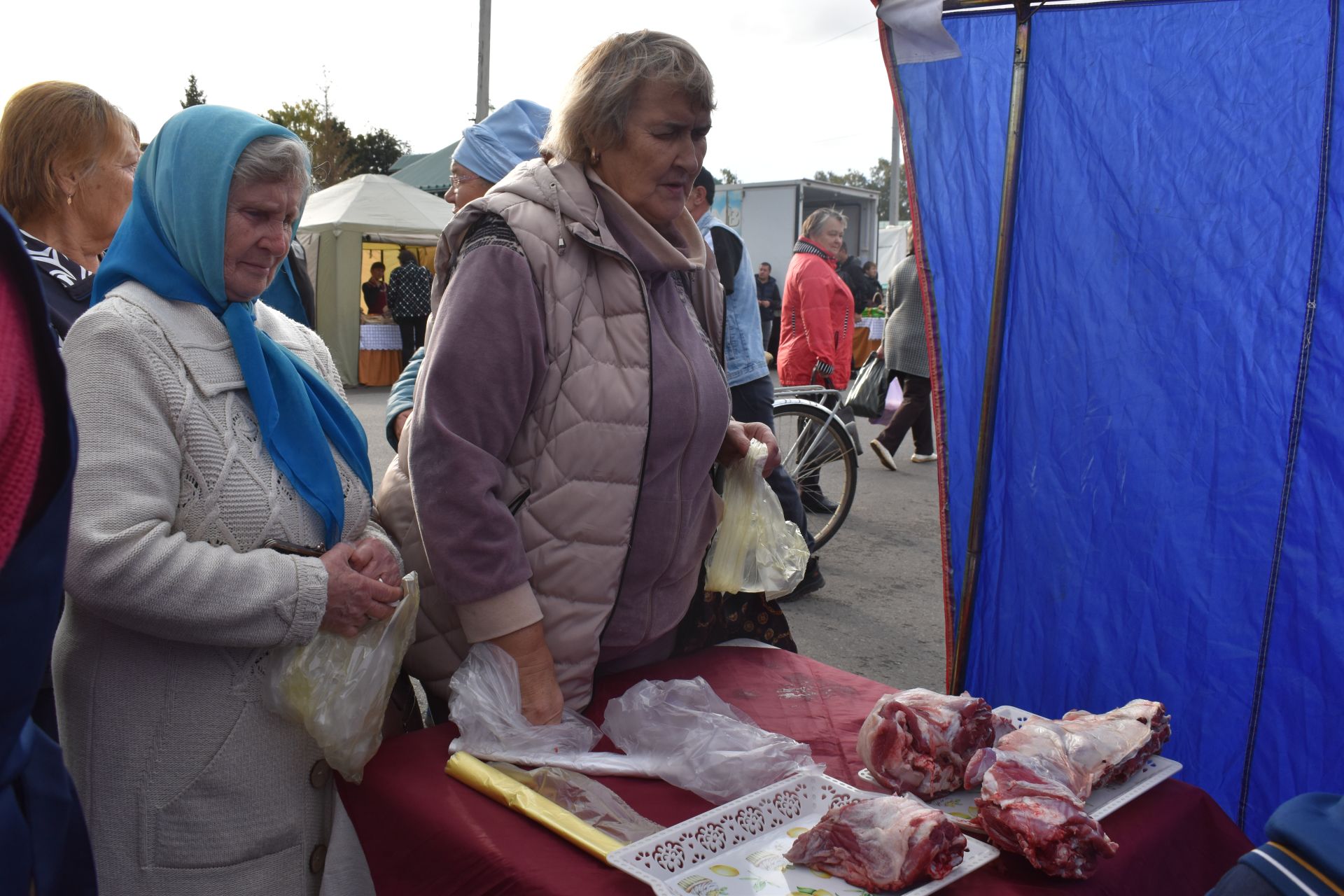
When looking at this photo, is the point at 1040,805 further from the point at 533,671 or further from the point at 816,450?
the point at 816,450

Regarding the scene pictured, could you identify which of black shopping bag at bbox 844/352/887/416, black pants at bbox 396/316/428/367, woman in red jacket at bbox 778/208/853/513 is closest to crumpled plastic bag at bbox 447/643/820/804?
woman in red jacket at bbox 778/208/853/513

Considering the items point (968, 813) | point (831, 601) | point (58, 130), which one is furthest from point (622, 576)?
point (831, 601)

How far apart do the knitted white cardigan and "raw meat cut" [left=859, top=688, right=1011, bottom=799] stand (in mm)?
928

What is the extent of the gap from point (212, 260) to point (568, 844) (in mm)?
1038

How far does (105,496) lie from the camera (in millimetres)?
1417

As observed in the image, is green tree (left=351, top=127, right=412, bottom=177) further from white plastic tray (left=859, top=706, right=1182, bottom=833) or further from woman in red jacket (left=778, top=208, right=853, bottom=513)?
white plastic tray (left=859, top=706, right=1182, bottom=833)

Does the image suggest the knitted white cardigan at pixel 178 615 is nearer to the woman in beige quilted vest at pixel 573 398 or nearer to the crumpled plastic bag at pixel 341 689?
the crumpled plastic bag at pixel 341 689

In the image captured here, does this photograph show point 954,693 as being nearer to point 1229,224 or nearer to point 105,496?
point 1229,224

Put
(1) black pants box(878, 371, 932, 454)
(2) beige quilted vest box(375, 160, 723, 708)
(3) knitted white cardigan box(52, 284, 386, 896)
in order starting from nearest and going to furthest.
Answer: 1. (3) knitted white cardigan box(52, 284, 386, 896)
2. (2) beige quilted vest box(375, 160, 723, 708)
3. (1) black pants box(878, 371, 932, 454)

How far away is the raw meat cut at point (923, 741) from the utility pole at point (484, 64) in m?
12.9

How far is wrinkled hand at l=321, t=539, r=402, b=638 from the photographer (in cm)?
160

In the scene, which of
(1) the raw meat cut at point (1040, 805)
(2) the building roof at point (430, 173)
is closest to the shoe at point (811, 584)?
(1) the raw meat cut at point (1040, 805)

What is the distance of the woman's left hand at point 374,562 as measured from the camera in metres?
1.67

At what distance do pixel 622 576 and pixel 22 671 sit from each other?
1133mm
